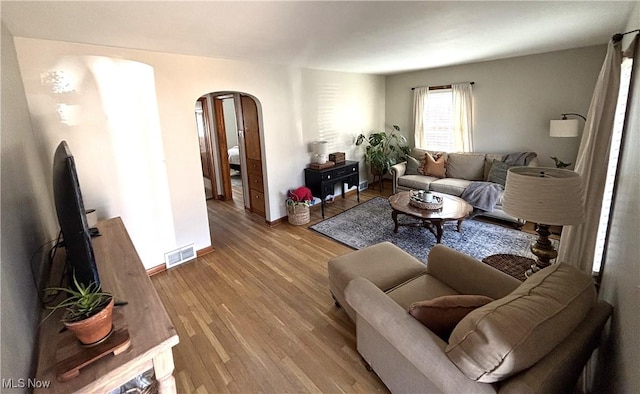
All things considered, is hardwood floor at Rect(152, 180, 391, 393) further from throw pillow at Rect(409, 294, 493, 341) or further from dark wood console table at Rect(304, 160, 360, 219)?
dark wood console table at Rect(304, 160, 360, 219)

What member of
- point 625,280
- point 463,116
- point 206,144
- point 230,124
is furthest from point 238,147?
point 625,280

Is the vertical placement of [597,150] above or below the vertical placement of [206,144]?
below

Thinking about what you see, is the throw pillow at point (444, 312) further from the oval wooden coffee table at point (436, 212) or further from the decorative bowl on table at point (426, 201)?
the decorative bowl on table at point (426, 201)

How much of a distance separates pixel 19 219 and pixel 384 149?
5208 mm

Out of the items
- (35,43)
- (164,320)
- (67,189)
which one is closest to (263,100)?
(35,43)

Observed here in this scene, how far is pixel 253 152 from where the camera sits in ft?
14.2

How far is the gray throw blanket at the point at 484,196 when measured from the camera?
3.71 m

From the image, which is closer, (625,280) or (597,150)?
(625,280)

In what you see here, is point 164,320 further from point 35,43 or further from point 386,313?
point 35,43

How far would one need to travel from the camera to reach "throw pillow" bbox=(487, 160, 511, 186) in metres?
3.98

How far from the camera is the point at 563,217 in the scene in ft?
4.57

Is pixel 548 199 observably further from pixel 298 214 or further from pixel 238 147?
pixel 238 147

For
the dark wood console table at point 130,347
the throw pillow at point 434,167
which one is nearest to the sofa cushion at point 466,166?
the throw pillow at point 434,167

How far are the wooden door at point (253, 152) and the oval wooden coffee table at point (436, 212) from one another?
203cm
